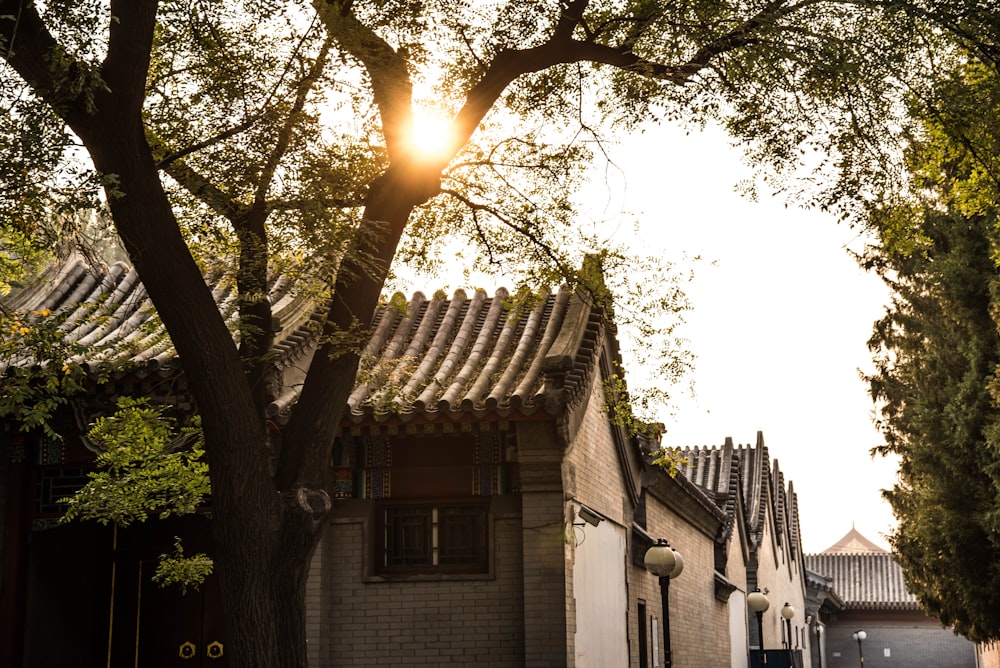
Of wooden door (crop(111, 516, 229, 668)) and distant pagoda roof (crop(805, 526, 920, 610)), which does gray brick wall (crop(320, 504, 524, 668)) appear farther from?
distant pagoda roof (crop(805, 526, 920, 610))

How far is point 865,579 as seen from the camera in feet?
170

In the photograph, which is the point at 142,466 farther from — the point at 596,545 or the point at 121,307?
the point at 596,545

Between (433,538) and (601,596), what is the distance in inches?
108

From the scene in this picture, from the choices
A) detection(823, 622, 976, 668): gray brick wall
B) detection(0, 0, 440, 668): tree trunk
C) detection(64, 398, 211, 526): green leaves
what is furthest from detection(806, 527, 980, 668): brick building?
detection(0, 0, 440, 668): tree trunk

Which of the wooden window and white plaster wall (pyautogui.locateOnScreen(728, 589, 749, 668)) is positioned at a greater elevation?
the wooden window

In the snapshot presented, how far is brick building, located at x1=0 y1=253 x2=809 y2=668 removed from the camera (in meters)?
A: 11.0

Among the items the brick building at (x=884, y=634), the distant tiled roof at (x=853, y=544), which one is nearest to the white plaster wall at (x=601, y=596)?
the brick building at (x=884, y=634)

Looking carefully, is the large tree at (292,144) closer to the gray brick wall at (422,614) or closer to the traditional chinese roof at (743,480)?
the gray brick wall at (422,614)

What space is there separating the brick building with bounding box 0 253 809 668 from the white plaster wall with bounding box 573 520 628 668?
0.22 ft

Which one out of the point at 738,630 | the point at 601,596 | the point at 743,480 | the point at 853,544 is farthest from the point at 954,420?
the point at 853,544

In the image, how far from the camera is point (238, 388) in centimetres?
648

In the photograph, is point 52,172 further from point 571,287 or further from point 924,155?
point 924,155

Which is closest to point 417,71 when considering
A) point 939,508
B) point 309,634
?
point 309,634

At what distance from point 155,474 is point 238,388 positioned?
2150mm
